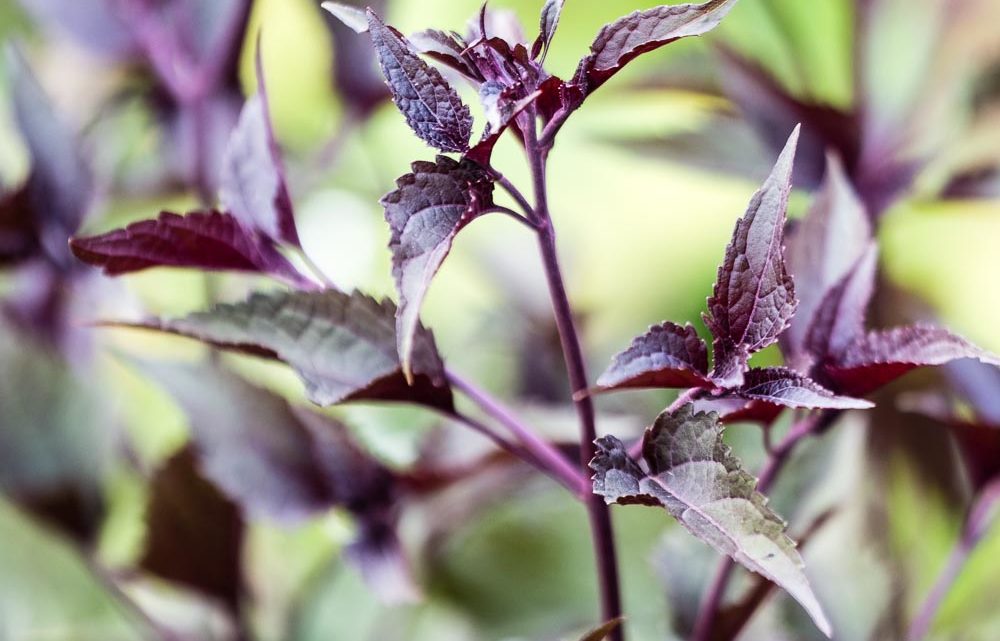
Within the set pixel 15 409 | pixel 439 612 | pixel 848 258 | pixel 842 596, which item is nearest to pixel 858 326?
pixel 848 258

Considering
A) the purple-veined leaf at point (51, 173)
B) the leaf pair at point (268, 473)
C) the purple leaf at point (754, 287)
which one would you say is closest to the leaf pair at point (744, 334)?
the purple leaf at point (754, 287)

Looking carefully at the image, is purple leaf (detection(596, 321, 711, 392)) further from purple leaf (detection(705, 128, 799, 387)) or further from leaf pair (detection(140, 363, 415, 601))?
leaf pair (detection(140, 363, 415, 601))

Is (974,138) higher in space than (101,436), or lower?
higher

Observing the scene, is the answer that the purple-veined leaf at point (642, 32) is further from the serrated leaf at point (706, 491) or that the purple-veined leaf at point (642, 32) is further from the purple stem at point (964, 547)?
the purple stem at point (964, 547)

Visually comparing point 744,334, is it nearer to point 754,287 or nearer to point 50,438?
point 754,287

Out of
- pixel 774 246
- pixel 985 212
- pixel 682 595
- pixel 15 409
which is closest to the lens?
pixel 774 246

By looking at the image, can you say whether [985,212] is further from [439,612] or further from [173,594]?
[173,594]

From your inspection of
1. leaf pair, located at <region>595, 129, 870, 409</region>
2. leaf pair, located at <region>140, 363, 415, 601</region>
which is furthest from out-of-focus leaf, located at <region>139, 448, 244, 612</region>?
leaf pair, located at <region>595, 129, 870, 409</region>
